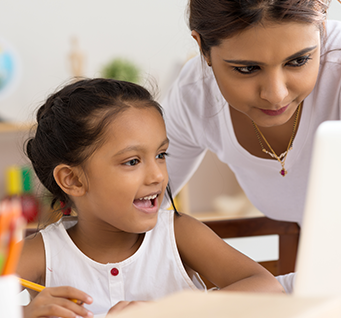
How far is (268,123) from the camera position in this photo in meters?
0.94

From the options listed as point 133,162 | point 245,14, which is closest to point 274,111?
point 245,14

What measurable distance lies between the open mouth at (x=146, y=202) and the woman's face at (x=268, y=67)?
0.28 m

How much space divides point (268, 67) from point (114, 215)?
46 centimetres

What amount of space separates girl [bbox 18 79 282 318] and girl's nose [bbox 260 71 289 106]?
0.84 feet

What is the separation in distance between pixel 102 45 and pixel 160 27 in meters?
0.47

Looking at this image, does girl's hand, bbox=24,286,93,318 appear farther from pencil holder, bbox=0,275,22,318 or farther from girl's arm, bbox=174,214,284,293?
pencil holder, bbox=0,275,22,318

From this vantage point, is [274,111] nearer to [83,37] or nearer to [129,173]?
[129,173]

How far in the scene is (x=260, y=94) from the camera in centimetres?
→ 88

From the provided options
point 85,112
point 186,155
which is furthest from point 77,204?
point 186,155

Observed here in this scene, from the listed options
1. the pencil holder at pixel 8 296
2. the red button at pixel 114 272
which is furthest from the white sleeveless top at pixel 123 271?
the pencil holder at pixel 8 296

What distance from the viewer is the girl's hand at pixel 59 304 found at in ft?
2.38

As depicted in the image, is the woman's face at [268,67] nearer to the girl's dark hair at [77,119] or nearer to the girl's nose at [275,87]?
the girl's nose at [275,87]

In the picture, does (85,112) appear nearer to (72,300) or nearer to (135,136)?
(135,136)

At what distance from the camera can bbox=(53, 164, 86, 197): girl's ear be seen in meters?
0.99
